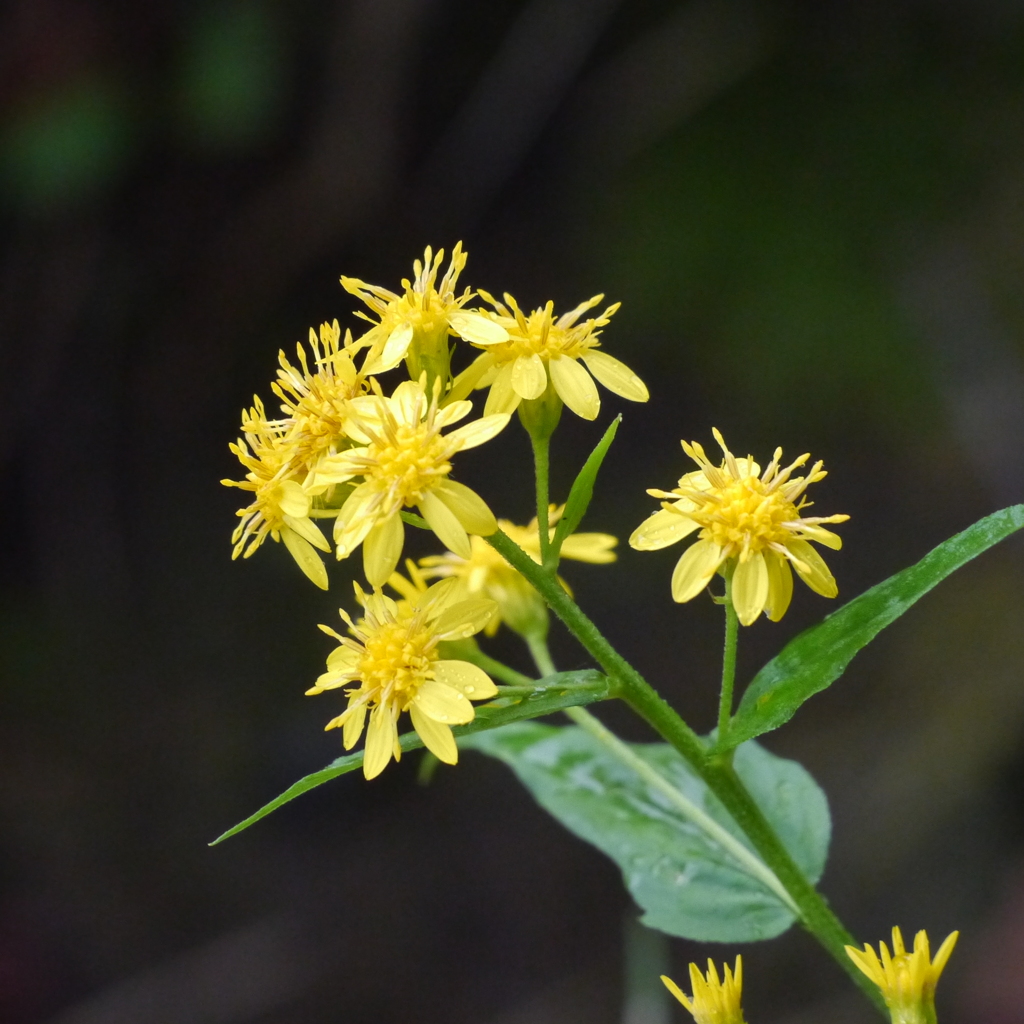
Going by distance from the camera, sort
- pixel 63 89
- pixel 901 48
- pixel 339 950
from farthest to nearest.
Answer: pixel 339 950 < pixel 901 48 < pixel 63 89

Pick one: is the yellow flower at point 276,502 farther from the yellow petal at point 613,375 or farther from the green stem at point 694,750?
the yellow petal at point 613,375

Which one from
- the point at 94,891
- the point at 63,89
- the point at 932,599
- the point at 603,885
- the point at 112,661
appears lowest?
the point at 603,885

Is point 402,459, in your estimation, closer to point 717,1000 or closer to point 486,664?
point 486,664

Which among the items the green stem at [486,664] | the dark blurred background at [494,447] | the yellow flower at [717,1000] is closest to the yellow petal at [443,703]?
the green stem at [486,664]

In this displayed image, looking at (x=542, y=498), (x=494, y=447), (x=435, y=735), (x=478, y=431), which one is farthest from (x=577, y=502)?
(x=494, y=447)

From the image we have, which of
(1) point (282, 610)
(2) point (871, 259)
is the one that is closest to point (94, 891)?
(1) point (282, 610)

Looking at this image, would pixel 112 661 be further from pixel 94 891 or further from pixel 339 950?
pixel 339 950

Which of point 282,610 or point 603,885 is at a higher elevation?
point 282,610

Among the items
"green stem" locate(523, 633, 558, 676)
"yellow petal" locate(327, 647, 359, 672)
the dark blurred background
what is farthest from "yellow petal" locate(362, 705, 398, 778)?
the dark blurred background
